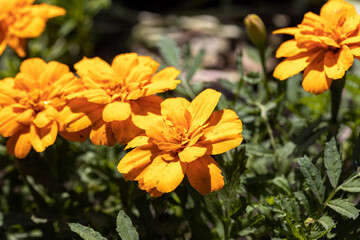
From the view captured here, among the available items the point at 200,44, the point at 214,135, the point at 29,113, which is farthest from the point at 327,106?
the point at 200,44

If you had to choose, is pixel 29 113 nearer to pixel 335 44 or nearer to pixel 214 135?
pixel 214 135

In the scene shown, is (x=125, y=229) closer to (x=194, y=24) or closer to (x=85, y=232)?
(x=85, y=232)

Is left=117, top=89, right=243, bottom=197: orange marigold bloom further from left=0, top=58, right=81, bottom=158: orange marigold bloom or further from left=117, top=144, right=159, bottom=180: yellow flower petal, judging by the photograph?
left=0, top=58, right=81, bottom=158: orange marigold bloom

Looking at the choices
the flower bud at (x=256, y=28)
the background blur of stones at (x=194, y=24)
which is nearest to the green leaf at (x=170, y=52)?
the flower bud at (x=256, y=28)

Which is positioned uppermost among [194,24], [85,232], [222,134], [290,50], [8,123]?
[290,50]

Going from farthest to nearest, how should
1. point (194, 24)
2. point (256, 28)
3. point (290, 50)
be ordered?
point (194, 24), point (256, 28), point (290, 50)

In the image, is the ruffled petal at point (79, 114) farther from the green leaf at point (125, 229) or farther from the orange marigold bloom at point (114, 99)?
the green leaf at point (125, 229)

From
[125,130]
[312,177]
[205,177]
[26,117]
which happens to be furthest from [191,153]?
[26,117]
